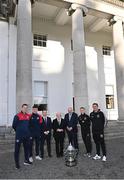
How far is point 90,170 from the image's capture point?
565 cm

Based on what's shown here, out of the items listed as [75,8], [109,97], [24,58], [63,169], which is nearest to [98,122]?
[63,169]

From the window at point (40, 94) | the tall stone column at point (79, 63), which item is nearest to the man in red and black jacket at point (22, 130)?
the tall stone column at point (79, 63)

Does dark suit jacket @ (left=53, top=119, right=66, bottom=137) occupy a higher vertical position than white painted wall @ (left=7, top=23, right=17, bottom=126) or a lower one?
lower

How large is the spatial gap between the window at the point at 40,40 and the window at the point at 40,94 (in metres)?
2.81

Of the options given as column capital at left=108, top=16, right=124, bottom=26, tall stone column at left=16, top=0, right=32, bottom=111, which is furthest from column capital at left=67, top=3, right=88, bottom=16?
tall stone column at left=16, top=0, right=32, bottom=111

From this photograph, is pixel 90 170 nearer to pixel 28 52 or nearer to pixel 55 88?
pixel 28 52

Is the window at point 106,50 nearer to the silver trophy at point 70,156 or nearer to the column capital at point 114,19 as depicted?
the column capital at point 114,19

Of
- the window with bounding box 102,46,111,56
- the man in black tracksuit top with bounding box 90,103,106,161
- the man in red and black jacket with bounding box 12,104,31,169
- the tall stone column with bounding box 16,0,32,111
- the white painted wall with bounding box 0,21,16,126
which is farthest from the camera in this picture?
the window with bounding box 102,46,111,56

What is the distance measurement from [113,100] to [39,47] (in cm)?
777

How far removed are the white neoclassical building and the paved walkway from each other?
482 cm

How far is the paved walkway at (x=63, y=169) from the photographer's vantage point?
17.0 feet

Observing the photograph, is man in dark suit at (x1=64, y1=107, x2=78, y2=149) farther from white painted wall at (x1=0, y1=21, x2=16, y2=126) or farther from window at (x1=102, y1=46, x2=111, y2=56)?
window at (x1=102, y1=46, x2=111, y2=56)

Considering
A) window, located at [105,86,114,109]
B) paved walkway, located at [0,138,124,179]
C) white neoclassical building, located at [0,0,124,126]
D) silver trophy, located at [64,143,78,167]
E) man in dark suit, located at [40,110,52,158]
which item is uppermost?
white neoclassical building, located at [0,0,124,126]

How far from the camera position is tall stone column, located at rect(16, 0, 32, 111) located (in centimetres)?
1034
